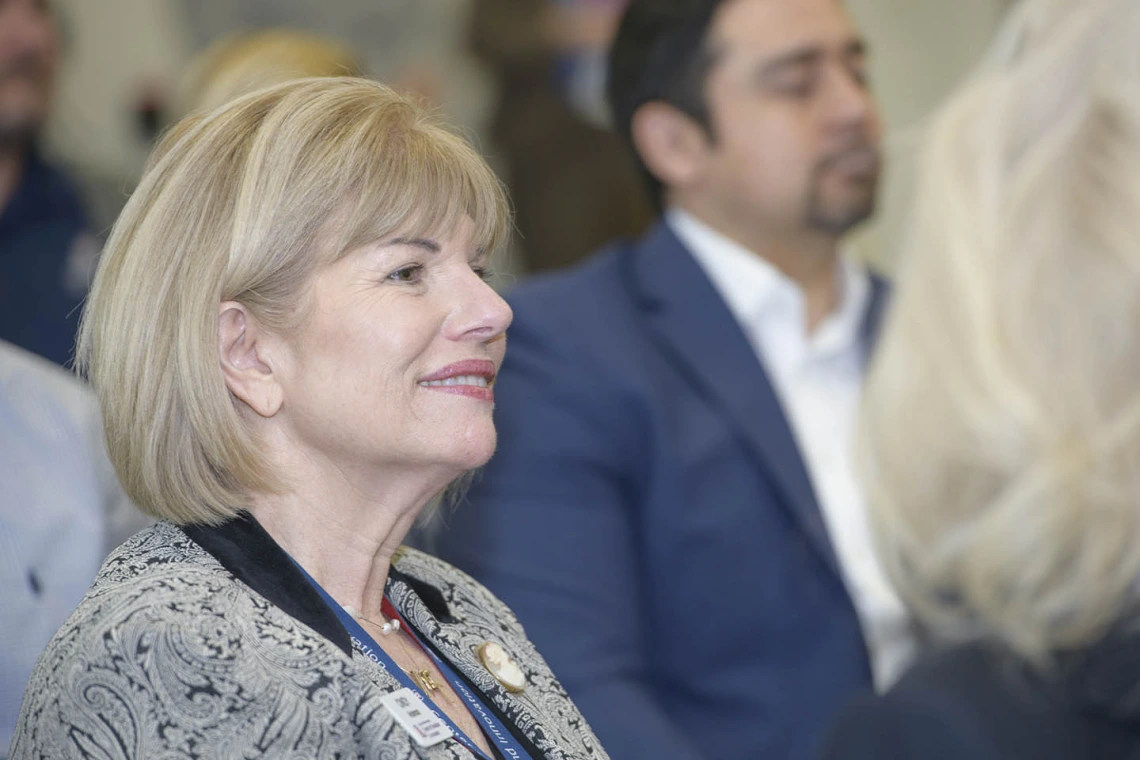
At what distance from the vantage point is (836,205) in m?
2.79

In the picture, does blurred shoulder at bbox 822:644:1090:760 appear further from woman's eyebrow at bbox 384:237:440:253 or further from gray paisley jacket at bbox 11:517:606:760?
woman's eyebrow at bbox 384:237:440:253

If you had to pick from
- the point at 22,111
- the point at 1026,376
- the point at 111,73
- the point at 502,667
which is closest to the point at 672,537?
the point at 502,667

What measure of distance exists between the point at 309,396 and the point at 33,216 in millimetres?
1840

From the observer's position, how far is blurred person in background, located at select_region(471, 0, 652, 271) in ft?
12.3

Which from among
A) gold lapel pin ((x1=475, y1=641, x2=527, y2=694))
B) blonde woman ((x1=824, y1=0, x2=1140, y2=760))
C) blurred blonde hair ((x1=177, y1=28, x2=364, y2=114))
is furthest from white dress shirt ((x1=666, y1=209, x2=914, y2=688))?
blonde woman ((x1=824, y1=0, x2=1140, y2=760))

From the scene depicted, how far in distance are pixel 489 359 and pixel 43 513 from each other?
69 centimetres

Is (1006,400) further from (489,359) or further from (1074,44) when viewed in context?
(489,359)

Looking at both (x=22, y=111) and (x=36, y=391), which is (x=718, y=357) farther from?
(x=22, y=111)

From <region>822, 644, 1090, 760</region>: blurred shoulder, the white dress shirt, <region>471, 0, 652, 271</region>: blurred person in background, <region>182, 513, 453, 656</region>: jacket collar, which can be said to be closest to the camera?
<region>822, 644, 1090, 760</region>: blurred shoulder

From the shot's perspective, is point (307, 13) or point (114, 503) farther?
point (307, 13)

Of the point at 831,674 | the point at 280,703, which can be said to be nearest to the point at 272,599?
the point at 280,703

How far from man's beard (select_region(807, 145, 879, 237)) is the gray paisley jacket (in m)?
1.64

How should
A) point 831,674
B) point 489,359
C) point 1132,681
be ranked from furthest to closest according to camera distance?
point 831,674 < point 489,359 < point 1132,681

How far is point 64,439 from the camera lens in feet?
6.29
